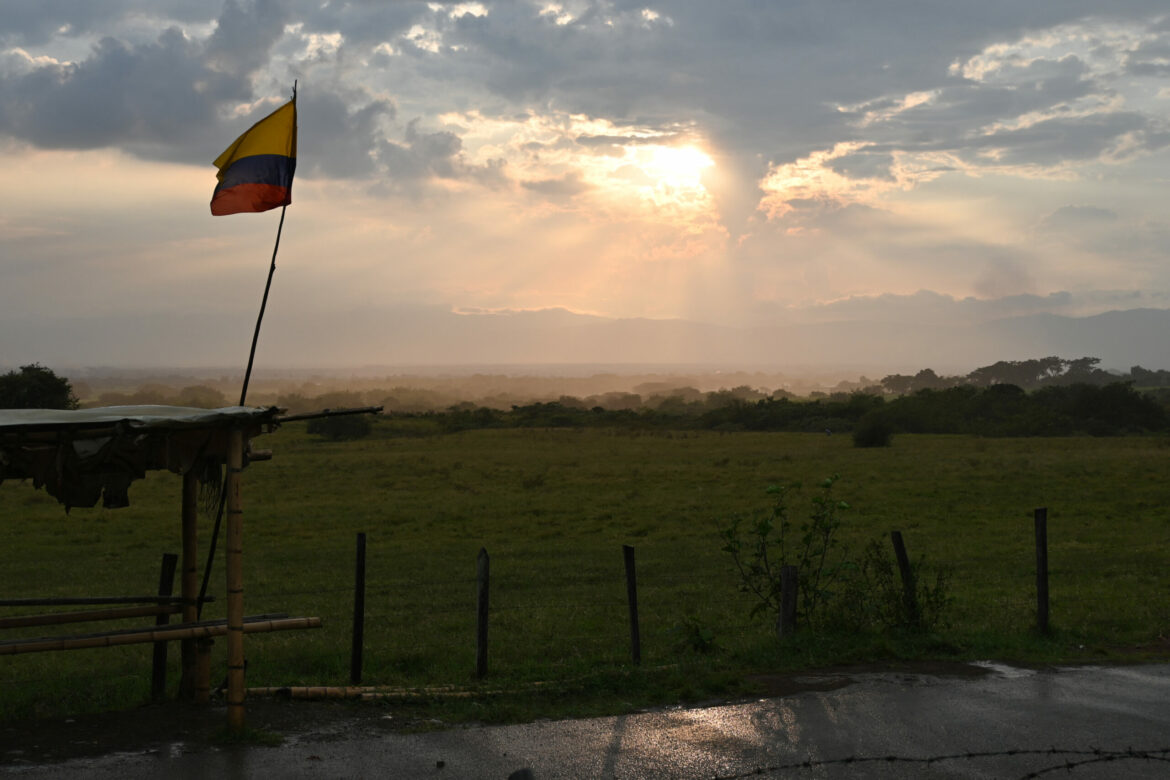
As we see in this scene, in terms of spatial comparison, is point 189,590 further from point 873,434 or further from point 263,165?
point 873,434

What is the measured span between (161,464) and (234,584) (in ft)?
5.09

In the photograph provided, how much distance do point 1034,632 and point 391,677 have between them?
9.36 metres

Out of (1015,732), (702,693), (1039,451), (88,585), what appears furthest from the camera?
(1039,451)

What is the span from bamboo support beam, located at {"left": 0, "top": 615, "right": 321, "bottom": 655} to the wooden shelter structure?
0.01 metres

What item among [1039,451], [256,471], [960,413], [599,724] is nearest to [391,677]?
[599,724]

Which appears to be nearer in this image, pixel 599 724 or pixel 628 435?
pixel 599 724

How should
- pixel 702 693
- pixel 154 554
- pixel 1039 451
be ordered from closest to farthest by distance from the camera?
1. pixel 702 693
2. pixel 154 554
3. pixel 1039 451

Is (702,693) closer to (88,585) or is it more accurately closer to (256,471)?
(88,585)

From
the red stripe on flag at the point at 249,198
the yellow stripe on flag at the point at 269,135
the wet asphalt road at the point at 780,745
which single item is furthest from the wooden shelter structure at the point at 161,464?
the yellow stripe on flag at the point at 269,135

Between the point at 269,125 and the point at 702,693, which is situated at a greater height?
the point at 269,125

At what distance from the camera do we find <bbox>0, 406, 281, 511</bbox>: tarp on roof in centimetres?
952

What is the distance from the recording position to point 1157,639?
14.5 meters

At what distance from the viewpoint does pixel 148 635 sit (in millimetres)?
9883

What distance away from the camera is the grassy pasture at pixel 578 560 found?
13297 millimetres
